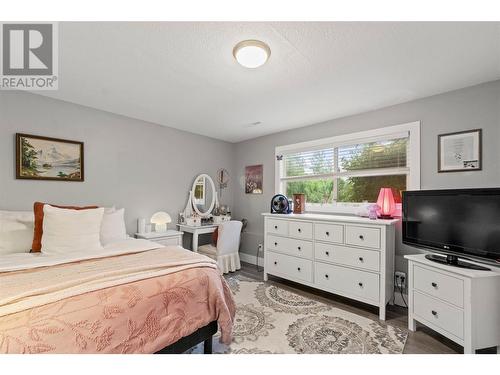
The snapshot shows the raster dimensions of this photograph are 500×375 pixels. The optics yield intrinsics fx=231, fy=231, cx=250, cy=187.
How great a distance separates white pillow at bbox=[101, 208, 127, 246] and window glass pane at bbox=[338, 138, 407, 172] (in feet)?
9.38

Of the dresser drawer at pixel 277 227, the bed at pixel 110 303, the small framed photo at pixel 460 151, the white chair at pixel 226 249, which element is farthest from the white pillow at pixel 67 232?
the small framed photo at pixel 460 151

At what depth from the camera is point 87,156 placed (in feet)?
9.25

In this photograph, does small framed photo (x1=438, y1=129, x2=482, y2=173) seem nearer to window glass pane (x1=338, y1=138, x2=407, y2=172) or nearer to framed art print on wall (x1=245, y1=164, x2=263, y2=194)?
window glass pane (x1=338, y1=138, x2=407, y2=172)

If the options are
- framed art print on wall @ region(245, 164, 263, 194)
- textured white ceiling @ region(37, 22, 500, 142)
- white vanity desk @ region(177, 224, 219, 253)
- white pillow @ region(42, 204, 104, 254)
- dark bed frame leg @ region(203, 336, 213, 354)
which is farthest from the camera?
framed art print on wall @ region(245, 164, 263, 194)

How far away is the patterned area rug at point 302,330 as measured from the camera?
1818 mm

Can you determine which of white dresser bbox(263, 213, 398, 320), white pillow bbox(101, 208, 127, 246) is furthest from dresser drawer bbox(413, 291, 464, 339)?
white pillow bbox(101, 208, 127, 246)

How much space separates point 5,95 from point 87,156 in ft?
2.89

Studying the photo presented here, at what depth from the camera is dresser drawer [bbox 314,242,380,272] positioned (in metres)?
2.36

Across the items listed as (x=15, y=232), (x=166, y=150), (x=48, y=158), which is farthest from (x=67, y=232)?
(x=166, y=150)
